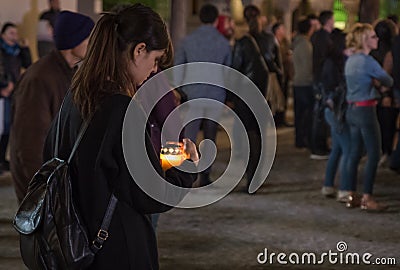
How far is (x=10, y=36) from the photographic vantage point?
10.7 meters

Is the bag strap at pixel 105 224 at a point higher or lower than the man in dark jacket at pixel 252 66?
higher

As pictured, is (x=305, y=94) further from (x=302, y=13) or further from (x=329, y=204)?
(x=302, y=13)

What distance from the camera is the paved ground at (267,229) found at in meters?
6.68

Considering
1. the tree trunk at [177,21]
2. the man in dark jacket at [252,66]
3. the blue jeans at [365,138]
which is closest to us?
the blue jeans at [365,138]

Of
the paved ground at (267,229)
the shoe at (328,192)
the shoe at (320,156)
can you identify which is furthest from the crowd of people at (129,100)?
the shoe at (320,156)

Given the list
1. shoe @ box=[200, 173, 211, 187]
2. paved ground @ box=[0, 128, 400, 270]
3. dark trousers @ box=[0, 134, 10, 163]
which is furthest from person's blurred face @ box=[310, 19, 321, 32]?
dark trousers @ box=[0, 134, 10, 163]

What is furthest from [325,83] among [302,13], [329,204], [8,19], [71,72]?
[302,13]

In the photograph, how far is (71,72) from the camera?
5.14m

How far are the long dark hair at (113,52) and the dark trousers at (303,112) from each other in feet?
31.4

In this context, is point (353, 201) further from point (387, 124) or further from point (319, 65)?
point (319, 65)

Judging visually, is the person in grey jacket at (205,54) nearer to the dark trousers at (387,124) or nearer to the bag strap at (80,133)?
the dark trousers at (387,124)

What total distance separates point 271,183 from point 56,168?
23.1 feet

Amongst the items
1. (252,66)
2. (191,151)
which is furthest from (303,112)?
(191,151)

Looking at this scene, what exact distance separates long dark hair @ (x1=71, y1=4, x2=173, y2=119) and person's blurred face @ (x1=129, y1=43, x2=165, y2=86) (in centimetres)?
2
